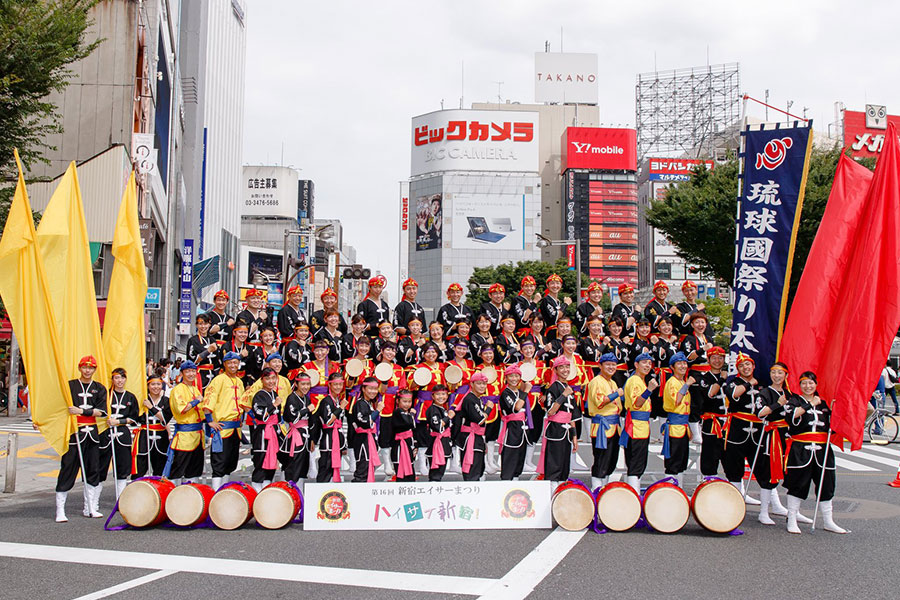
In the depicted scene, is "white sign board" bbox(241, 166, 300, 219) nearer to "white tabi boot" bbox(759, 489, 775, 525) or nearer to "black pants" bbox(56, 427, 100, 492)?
"black pants" bbox(56, 427, 100, 492)

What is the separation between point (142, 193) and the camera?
28.9 meters

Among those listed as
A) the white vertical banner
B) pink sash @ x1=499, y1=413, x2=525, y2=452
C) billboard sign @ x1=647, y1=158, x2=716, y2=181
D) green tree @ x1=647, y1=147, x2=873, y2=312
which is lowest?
pink sash @ x1=499, y1=413, x2=525, y2=452

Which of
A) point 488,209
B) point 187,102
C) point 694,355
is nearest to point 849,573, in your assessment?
point 694,355

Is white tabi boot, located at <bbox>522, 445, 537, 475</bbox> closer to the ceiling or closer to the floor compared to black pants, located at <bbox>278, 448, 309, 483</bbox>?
closer to the floor

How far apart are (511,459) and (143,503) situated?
435cm

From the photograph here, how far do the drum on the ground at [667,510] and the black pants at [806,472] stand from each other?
1.23 m

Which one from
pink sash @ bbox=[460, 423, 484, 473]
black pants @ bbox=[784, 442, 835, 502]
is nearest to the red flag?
black pants @ bbox=[784, 442, 835, 502]

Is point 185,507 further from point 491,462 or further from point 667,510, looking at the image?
point 667,510

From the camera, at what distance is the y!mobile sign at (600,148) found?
90.7m

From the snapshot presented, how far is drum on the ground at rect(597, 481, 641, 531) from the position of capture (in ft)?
27.3

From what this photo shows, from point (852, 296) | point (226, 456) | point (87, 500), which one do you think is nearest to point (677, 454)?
point (852, 296)

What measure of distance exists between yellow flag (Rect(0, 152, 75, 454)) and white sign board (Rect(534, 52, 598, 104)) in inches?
3771

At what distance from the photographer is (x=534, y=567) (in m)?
6.98

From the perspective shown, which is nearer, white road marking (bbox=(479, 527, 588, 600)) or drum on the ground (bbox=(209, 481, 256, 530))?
white road marking (bbox=(479, 527, 588, 600))
